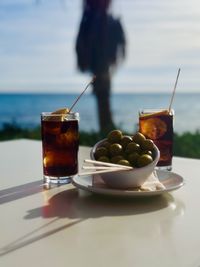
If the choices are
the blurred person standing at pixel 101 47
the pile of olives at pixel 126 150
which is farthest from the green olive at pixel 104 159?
the blurred person standing at pixel 101 47

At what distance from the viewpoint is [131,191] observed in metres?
0.86

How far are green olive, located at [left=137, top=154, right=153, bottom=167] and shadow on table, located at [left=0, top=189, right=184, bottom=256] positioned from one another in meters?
0.07

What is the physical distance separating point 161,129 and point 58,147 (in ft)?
0.87

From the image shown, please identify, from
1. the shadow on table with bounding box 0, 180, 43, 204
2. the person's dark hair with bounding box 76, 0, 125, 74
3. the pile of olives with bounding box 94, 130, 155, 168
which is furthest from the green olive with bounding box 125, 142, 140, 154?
the person's dark hair with bounding box 76, 0, 125, 74

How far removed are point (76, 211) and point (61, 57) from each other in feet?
31.4

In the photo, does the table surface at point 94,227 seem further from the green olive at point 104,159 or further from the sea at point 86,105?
the sea at point 86,105

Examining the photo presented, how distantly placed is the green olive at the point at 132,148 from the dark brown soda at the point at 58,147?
0.49 feet

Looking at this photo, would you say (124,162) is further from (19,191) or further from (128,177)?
(19,191)

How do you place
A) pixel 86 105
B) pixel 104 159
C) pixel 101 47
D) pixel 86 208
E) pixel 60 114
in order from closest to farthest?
pixel 86 208
pixel 104 159
pixel 60 114
pixel 101 47
pixel 86 105

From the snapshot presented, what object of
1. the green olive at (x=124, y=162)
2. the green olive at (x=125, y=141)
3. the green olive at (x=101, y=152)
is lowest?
the green olive at (x=124, y=162)

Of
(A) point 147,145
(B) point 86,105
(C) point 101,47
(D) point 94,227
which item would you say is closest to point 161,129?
(A) point 147,145

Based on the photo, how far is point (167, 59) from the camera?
1069 cm

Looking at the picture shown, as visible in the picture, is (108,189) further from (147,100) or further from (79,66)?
(147,100)

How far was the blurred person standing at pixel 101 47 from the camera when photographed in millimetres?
5656
